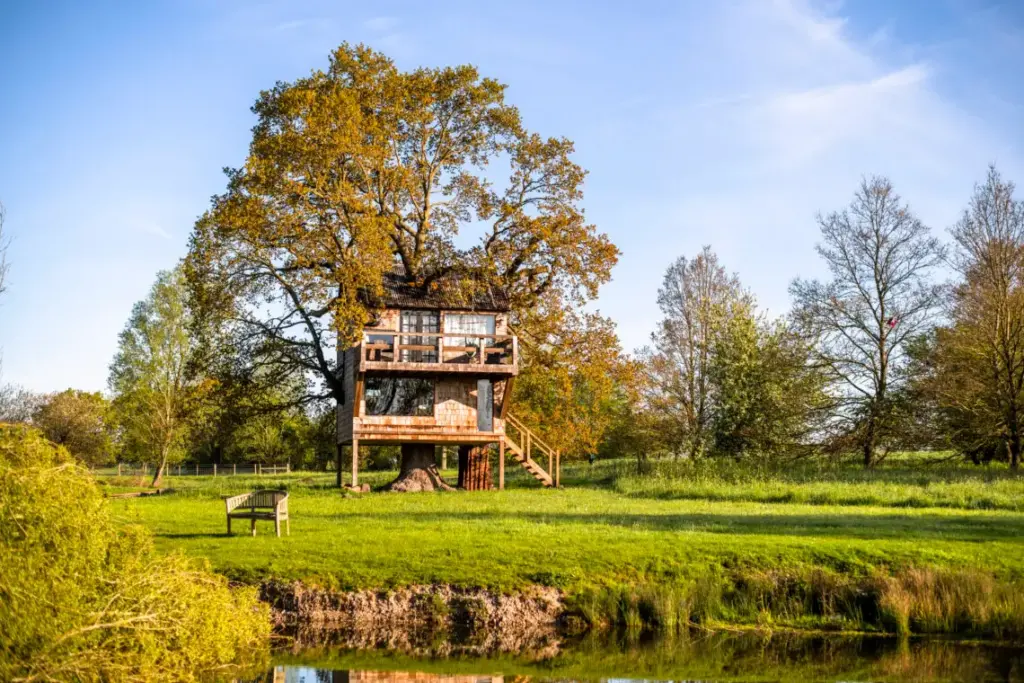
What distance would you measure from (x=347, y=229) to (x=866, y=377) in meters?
23.9

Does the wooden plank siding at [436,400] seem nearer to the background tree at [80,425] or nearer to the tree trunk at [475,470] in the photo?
the tree trunk at [475,470]

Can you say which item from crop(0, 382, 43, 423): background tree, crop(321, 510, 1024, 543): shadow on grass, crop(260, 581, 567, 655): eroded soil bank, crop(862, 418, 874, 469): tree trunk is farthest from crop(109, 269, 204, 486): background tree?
crop(260, 581, 567, 655): eroded soil bank

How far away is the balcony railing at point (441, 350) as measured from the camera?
1375 inches

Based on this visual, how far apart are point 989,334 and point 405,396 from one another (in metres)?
23.5

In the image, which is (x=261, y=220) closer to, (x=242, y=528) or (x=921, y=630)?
(x=242, y=528)

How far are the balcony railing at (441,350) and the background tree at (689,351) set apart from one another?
1176cm

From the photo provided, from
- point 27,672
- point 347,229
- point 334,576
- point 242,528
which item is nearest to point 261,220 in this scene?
point 347,229

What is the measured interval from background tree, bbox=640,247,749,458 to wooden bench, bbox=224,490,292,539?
1077 inches

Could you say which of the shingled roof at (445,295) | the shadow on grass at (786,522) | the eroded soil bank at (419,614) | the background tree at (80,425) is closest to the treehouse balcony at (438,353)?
the shingled roof at (445,295)

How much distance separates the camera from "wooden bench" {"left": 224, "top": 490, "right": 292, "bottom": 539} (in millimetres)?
20906

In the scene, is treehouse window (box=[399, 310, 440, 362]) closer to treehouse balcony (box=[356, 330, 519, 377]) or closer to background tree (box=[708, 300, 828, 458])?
treehouse balcony (box=[356, 330, 519, 377])

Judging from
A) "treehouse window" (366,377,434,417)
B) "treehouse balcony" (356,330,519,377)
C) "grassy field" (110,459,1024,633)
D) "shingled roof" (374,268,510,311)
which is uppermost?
"shingled roof" (374,268,510,311)

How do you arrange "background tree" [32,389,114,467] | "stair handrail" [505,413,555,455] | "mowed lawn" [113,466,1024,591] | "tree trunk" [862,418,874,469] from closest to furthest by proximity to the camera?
"mowed lawn" [113,466,1024,591]
"stair handrail" [505,413,555,455]
"tree trunk" [862,418,874,469]
"background tree" [32,389,114,467]

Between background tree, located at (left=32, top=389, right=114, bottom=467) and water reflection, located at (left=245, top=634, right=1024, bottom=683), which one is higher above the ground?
background tree, located at (left=32, top=389, right=114, bottom=467)
